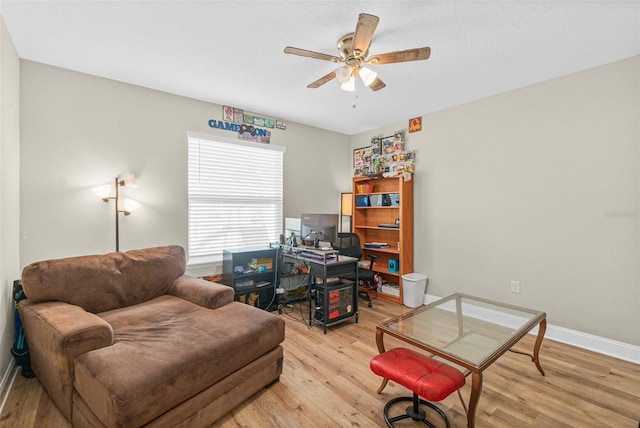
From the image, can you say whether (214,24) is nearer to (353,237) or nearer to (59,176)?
(59,176)

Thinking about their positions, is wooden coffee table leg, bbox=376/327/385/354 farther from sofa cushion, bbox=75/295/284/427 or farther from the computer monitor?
the computer monitor

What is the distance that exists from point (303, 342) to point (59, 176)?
273cm

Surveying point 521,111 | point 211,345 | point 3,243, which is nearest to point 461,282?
point 521,111

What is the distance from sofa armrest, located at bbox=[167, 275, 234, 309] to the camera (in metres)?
2.35

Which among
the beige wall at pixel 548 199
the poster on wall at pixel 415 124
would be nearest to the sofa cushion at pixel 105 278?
the beige wall at pixel 548 199

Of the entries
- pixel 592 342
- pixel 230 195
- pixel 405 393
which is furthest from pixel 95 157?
pixel 592 342

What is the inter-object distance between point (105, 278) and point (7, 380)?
84cm

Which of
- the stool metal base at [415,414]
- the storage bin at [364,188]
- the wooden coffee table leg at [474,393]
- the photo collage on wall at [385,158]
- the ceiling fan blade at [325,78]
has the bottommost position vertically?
the stool metal base at [415,414]

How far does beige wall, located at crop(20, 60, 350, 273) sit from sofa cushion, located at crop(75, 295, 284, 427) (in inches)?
39.2

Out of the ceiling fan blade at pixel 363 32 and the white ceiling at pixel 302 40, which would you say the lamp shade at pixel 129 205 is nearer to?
the white ceiling at pixel 302 40

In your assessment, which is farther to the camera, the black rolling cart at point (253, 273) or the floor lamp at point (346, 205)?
the floor lamp at point (346, 205)

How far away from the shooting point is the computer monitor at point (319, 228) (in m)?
3.17

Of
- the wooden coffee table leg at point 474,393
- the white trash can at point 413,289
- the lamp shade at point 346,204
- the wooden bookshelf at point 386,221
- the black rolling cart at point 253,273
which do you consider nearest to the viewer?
the wooden coffee table leg at point 474,393

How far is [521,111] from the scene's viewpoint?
3.06 metres
